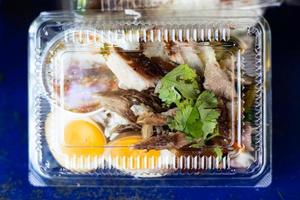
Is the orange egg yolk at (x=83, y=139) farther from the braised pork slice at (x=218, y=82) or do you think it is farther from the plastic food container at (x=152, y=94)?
the braised pork slice at (x=218, y=82)

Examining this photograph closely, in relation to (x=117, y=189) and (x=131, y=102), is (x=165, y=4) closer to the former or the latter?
(x=131, y=102)

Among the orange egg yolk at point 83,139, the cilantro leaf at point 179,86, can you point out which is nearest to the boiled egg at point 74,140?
the orange egg yolk at point 83,139

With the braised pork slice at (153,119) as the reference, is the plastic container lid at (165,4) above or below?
above

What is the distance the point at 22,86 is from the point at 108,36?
0.16m

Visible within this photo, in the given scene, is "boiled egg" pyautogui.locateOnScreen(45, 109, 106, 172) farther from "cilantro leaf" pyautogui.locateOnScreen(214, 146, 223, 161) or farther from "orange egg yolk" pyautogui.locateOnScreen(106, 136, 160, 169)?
"cilantro leaf" pyautogui.locateOnScreen(214, 146, 223, 161)

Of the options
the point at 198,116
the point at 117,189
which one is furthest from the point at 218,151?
Answer: the point at 117,189

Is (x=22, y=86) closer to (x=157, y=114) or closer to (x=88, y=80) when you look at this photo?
(x=88, y=80)

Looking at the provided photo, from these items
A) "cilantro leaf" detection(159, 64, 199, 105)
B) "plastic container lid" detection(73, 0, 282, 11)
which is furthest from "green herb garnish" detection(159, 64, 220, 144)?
"plastic container lid" detection(73, 0, 282, 11)

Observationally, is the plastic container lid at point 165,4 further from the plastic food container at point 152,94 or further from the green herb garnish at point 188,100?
the green herb garnish at point 188,100

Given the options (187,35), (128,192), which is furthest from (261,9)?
(128,192)

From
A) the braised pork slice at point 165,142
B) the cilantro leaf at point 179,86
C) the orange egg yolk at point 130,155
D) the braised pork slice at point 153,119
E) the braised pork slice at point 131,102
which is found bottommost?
the orange egg yolk at point 130,155

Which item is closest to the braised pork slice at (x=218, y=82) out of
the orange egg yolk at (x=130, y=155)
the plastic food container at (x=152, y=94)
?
the plastic food container at (x=152, y=94)

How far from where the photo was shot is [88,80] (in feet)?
4.20

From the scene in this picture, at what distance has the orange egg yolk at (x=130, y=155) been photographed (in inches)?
50.5
